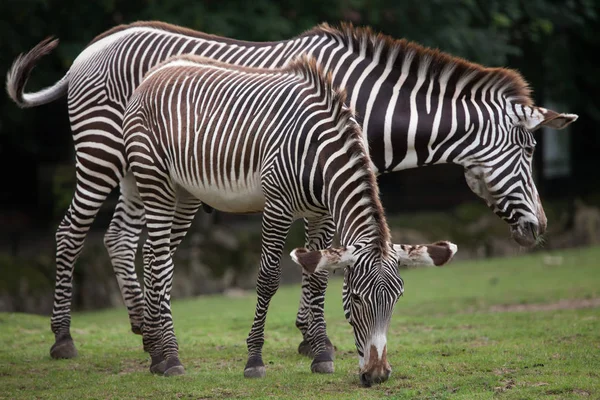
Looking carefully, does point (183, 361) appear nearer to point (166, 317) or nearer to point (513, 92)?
point (166, 317)

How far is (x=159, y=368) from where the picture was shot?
24.2 feet

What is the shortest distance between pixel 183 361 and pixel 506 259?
11.4m

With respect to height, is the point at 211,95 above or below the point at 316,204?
above

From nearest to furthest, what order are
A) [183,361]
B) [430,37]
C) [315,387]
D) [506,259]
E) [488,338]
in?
[315,387]
[183,361]
[488,338]
[430,37]
[506,259]

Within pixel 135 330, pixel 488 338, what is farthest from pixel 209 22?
pixel 488 338

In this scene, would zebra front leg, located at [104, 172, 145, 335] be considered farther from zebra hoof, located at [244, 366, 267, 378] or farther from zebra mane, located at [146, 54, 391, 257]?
zebra mane, located at [146, 54, 391, 257]

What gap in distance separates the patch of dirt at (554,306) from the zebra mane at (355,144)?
18.6ft

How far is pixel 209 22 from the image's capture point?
14.0 metres

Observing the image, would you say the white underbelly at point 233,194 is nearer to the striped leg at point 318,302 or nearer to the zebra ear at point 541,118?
the striped leg at point 318,302

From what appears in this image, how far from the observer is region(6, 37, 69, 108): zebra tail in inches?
357

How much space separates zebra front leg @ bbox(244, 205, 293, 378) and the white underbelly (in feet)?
1.02

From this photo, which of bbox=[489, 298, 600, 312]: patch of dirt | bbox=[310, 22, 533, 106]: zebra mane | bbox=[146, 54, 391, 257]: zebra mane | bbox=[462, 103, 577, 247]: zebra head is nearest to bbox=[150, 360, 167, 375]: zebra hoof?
bbox=[146, 54, 391, 257]: zebra mane

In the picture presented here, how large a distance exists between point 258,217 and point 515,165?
11.0 m

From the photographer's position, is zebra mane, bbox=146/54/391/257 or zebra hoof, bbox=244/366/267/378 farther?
zebra hoof, bbox=244/366/267/378
